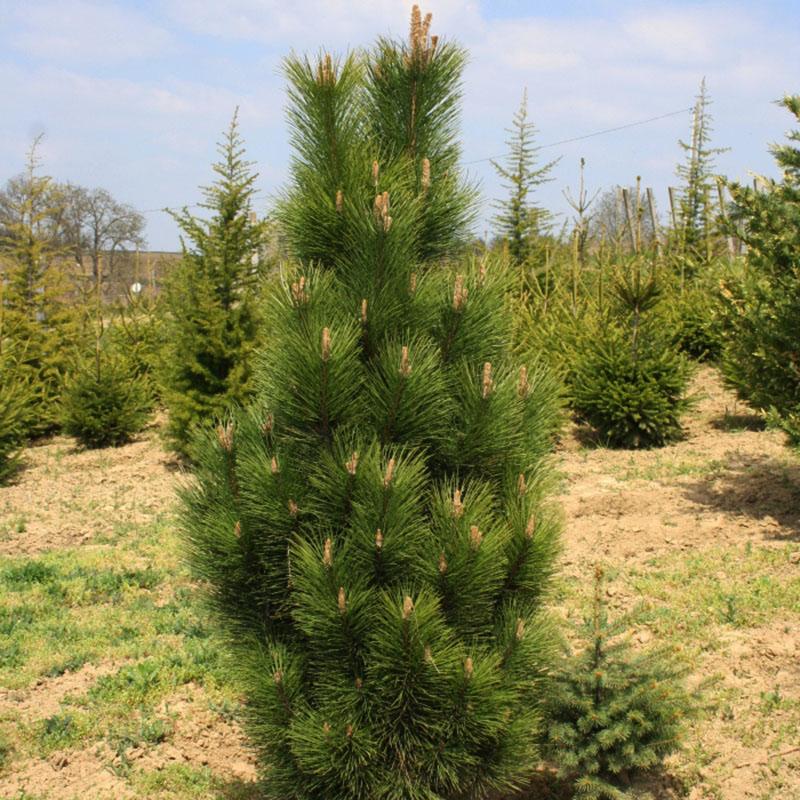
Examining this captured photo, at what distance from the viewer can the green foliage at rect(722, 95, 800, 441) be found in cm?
624

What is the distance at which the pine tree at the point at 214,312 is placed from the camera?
35.4 ft

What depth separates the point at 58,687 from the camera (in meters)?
4.85

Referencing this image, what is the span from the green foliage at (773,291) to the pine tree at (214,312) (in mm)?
5971

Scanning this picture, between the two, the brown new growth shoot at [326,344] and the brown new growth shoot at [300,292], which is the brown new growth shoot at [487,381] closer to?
the brown new growth shoot at [326,344]

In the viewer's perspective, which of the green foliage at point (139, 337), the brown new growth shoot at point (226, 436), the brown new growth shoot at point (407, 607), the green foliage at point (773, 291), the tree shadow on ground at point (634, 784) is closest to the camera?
the brown new growth shoot at point (407, 607)

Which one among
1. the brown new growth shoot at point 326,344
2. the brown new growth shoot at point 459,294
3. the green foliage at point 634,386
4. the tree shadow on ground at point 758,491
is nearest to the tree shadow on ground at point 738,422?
the green foliage at point 634,386

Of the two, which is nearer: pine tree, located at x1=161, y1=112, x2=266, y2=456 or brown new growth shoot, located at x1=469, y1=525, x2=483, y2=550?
brown new growth shoot, located at x1=469, y1=525, x2=483, y2=550

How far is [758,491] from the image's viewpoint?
24.9 feet

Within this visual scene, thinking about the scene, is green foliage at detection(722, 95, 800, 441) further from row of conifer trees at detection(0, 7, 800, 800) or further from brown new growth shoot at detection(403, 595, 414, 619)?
brown new growth shoot at detection(403, 595, 414, 619)

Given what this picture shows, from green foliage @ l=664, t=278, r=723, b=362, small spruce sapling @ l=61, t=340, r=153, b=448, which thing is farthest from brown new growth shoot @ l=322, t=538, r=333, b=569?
green foliage @ l=664, t=278, r=723, b=362

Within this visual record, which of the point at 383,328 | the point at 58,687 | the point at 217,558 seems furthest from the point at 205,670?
the point at 383,328

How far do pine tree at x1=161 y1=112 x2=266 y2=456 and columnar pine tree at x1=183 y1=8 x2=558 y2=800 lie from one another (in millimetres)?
7486

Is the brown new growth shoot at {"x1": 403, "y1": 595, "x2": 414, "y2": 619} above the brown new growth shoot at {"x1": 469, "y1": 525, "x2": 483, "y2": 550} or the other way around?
the other way around

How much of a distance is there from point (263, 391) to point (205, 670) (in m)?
2.51
